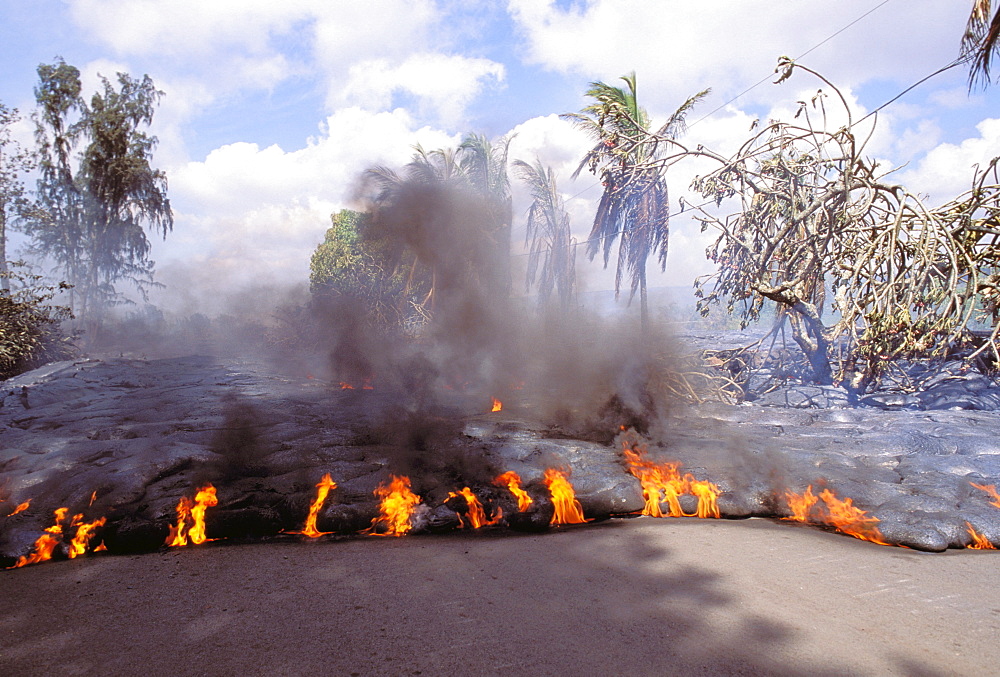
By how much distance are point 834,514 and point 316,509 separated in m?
4.74

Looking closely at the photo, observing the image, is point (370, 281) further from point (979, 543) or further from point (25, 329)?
point (979, 543)

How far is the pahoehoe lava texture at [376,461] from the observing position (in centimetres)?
462

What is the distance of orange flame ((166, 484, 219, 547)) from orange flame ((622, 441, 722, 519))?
3919mm

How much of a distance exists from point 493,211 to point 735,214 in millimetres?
10654

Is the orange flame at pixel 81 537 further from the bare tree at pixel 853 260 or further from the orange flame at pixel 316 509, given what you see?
the bare tree at pixel 853 260

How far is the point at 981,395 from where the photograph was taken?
883 cm

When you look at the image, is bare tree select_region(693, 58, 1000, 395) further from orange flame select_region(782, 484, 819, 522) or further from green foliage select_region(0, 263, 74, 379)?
green foliage select_region(0, 263, 74, 379)

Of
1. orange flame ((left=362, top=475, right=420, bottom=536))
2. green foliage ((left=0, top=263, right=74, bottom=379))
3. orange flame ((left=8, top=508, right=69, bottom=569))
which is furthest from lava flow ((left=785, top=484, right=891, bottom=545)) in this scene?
green foliage ((left=0, top=263, right=74, bottom=379))

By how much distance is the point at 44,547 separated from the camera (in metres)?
4.00

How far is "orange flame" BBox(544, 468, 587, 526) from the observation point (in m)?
5.14

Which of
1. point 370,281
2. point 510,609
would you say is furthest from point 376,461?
point 370,281

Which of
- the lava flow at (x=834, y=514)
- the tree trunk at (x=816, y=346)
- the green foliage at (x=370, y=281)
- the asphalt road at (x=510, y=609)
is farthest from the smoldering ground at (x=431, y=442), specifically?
the green foliage at (x=370, y=281)

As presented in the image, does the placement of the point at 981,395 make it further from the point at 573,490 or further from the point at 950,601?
the point at 573,490

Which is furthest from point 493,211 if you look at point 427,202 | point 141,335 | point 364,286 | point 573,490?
point 141,335
